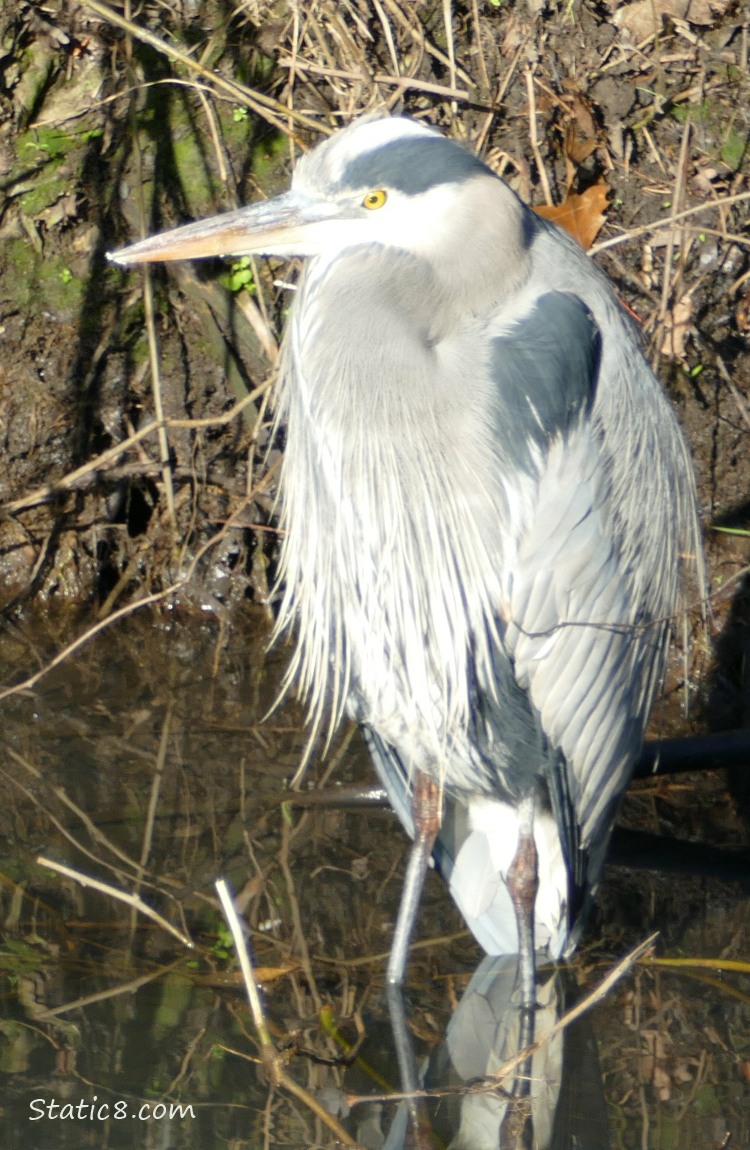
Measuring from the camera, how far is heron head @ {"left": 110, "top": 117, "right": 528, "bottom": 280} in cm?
226

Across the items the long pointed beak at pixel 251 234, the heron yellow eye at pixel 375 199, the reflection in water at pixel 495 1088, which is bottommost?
the reflection in water at pixel 495 1088

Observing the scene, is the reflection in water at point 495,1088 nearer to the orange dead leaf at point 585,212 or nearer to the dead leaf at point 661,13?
the orange dead leaf at point 585,212

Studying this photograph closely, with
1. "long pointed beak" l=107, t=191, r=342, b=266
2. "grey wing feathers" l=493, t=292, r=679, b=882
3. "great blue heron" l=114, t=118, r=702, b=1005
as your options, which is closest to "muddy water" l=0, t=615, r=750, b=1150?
"great blue heron" l=114, t=118, r=702, b=1005

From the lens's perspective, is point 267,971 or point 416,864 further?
point 416,864

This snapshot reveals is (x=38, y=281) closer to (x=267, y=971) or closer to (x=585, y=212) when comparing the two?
(x=585, y=212)

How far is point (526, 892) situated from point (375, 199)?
1.35 metres

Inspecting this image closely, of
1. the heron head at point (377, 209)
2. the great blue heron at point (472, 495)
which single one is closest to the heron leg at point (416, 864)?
the great blue heron at point (472, 495)

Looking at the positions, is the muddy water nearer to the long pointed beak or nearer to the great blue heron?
the great blue heron

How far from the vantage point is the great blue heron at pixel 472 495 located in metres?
2.28

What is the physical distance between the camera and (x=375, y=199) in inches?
90.9

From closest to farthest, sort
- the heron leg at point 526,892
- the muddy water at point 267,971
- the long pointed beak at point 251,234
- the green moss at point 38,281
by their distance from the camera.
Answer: the muddy water at point 267,971 → the long pointed beak at point 251,234 → the heron leg at point 526,892 → the green moss at point 38,281

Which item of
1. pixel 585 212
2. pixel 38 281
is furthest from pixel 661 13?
pixel 38 281

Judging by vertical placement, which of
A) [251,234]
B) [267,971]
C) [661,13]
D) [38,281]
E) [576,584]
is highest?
[661,13]

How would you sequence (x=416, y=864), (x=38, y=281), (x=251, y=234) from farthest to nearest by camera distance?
1. (x=38, y=281)
2. (x=416, y=864)
3. (x=251, y=234)
